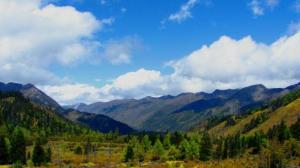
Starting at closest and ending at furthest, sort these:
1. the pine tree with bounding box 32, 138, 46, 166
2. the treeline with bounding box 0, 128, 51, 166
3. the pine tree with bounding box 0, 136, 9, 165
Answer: the pine tree with bounding box 32, 138, 46, 166, the treeline with bounding box 0, 128, 51, 166, the pine tree with bounding box 0, 136, 9, 165

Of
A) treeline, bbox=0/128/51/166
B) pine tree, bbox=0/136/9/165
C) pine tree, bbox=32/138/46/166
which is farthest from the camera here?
pine tree, bbox=0/136/9/165

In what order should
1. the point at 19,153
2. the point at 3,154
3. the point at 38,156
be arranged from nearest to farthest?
the point at 38,156
the point at 19,153
the point at 3,154

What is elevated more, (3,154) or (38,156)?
(3,154)

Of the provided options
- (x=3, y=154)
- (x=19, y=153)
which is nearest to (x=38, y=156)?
(x=19, y=153)

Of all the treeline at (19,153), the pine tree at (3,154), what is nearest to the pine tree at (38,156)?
the treeline at (19,153)

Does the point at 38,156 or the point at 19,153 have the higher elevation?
the point at 19,153

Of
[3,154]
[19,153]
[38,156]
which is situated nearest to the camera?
[38,156]

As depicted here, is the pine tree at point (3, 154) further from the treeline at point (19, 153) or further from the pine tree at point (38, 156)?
the pine tree at point (38, 156)

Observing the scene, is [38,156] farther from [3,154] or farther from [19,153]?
[3,154]

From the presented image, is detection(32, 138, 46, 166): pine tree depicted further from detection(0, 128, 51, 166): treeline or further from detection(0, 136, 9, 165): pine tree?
detection(0, 136, 9, 165): pine tree

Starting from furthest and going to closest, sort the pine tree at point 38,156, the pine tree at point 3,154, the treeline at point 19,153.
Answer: the pine tree at point 3,154 → the treeline at point 19,153 → the pine tree at point 38,156

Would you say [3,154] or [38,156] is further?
[3,154]

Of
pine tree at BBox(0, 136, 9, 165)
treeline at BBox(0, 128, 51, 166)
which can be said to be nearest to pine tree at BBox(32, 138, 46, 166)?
treeline at BBox(0, 128, 51, 166)

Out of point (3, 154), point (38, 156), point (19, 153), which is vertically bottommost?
point (38, 156)
